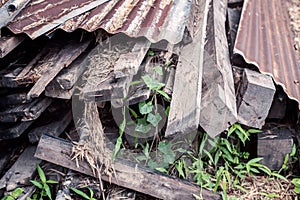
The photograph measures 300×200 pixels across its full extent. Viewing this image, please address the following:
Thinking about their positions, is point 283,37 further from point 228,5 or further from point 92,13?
point 92,13

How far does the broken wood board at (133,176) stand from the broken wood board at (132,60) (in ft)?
1.81

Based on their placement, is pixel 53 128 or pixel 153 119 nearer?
pixel 153 119

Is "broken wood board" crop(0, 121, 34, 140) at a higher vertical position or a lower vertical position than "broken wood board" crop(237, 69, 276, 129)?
lower

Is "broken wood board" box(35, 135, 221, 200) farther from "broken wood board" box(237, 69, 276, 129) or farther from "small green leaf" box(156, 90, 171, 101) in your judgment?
"broken wood board" box(237, 69, 276, 129)

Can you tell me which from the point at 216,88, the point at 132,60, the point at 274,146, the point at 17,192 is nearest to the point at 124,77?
the point at 132,60

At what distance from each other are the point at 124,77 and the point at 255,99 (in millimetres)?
888

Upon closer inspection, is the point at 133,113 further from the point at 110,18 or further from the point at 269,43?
the point at 269,43

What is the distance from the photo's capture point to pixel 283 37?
3213mm

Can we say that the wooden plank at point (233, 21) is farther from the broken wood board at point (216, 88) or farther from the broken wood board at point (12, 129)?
the broken wood board at point (12, 129)

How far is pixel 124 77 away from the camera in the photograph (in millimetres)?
2141

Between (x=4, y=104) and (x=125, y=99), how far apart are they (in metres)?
0.73

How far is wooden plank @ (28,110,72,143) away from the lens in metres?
2.44

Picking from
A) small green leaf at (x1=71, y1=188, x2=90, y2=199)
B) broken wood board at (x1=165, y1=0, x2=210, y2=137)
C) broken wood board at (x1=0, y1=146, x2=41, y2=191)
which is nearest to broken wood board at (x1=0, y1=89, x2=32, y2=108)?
broken wood board at (x1=0, y1=146, x2=41, y2=191)

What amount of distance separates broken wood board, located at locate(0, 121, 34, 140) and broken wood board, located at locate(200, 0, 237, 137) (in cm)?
110
